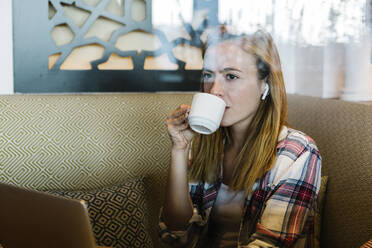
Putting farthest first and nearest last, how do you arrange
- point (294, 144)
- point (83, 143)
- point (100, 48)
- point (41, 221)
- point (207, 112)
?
point (100, 48)
point (83, 143)
point (294, 144)
point (207, 112)
point (41, 221)

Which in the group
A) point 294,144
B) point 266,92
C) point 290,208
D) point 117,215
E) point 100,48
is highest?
point 100,48

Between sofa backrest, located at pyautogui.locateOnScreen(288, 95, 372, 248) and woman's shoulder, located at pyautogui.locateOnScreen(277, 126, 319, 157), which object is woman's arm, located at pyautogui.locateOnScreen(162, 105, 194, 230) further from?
sofa backrest, located at pyautogui.locateOnScreen(288, 95, 372, 248)

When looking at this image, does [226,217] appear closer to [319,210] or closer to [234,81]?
[319,210]

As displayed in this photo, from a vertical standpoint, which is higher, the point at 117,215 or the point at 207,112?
the point at 207,112

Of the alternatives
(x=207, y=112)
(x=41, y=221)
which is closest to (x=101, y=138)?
(x=207, y=112)

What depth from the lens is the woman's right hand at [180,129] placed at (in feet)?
3.41

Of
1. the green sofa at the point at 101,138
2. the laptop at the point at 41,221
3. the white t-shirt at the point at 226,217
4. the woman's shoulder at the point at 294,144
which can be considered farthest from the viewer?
the green sofa at the point at 101,138

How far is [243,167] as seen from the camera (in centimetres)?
101

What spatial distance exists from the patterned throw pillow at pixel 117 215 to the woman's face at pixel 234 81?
17.2 inches

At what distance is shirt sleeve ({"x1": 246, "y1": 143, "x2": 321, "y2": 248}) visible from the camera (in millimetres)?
828

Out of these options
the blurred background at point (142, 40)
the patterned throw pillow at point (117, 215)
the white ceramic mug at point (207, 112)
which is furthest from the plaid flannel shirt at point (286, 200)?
→ the blurred background at point (142, 40)

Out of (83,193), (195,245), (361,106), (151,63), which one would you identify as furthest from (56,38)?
(361,106)

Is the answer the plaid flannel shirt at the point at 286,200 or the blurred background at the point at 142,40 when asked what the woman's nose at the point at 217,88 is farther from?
the blurred background at the point at 142,40

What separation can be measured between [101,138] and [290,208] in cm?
76
